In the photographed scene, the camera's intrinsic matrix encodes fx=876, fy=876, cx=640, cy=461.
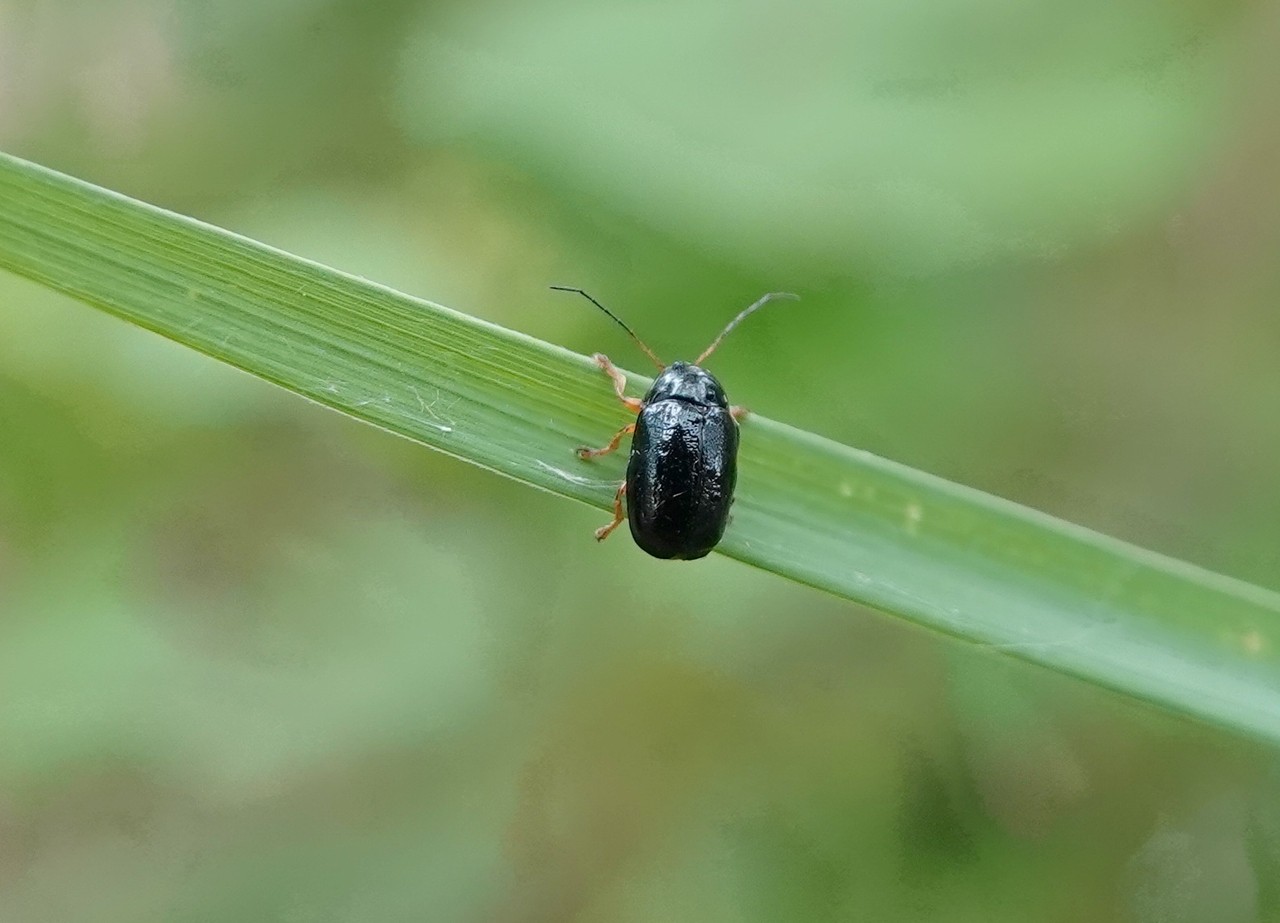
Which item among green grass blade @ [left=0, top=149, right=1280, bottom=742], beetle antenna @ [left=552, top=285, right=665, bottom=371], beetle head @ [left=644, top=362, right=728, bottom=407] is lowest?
green grass blade @ [left=0, top=149, right=1280, bottom=742]

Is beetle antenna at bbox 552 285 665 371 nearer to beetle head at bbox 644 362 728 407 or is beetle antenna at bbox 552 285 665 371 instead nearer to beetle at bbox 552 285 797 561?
beetle head at bbox 644 362 728 407

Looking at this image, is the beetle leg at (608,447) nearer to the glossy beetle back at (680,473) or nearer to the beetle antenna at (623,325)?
the glossy beetle back at (680,473)

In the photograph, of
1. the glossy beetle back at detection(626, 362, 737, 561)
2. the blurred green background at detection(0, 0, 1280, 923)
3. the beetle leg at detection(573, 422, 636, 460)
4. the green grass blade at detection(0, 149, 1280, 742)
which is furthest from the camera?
the blurred green background at detection(0, 0, 1280, 923)

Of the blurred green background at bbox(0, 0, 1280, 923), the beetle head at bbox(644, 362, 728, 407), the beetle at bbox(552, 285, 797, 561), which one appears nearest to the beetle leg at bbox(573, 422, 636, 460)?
the beetle at bbox(552, 285, 797, 561)

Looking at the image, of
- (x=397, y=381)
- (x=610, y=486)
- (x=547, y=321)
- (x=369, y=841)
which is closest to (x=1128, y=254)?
(x=547, y=321)

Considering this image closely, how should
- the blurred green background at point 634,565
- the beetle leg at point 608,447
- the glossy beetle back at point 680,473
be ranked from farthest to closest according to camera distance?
the blurred green background at point 634,565, the glossy beetle back at point 680,473, the beetle leg at point 608,447

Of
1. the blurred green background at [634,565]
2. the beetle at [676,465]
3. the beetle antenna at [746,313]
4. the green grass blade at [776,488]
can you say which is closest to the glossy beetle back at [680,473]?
the beetle at [676,465]

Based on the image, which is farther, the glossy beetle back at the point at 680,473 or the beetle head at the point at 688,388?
the beetle head at the point at 688,388

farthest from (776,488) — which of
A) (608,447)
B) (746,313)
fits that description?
(746,313)
